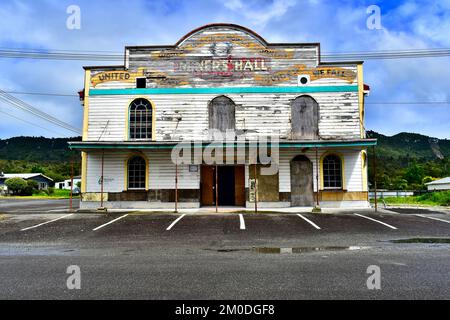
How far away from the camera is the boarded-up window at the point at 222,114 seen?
669 inches

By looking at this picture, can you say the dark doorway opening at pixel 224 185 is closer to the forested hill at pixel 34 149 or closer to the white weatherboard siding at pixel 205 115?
the white weatherboard siding at pixel 205 115

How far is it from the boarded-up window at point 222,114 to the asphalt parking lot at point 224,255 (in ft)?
17.4

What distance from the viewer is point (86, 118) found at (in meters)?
17.1

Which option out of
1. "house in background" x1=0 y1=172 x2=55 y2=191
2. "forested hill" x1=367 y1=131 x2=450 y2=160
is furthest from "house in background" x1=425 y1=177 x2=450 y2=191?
"house in background" x1=0 y1=172 x2=55 y2=191

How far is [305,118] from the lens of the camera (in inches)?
665

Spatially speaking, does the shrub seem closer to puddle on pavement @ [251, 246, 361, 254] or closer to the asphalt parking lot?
the asphalt parking lot

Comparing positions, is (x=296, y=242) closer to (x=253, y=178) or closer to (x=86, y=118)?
(x=253, y=178)

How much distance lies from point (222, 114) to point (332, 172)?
6.41 meters

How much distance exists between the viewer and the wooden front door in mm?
17266

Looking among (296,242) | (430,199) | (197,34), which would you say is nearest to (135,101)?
(197,34)

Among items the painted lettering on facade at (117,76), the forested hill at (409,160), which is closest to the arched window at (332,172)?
the painted lettering on facade at (117,76)

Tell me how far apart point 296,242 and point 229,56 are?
11441 mm

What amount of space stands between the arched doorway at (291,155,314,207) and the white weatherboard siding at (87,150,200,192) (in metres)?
4.87

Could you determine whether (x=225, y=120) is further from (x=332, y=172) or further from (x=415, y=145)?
(x=415, y=145)
